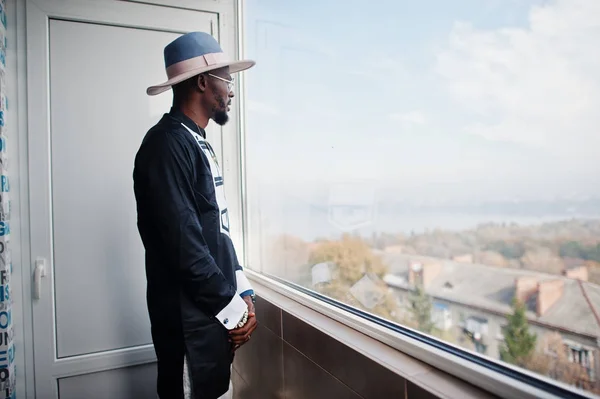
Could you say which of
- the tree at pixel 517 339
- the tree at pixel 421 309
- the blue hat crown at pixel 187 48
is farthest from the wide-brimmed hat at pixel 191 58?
the tree at pixel 517 339

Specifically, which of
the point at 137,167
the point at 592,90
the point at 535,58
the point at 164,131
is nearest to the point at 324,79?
the point at 164,131

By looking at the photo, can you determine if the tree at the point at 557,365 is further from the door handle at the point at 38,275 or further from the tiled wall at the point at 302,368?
the door handle at the point at 38,275

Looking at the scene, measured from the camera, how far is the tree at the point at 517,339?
0.79 meters

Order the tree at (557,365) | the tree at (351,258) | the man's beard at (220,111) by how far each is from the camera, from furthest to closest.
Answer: the man's beard at (220,111), the tree at (351,258), the tree at (557,365)

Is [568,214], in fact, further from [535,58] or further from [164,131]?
[164,131]

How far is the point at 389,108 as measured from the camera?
3.94 ft

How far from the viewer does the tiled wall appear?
972 mm

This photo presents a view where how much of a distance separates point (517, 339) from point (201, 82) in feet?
3.56

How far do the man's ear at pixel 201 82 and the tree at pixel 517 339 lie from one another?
3.39 feet

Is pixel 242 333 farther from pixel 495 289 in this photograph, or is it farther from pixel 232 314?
pixel 495 289

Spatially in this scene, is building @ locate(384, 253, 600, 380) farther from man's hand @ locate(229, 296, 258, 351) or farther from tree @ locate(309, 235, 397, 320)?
man's hand @ locate(229, 296, 258, 351)

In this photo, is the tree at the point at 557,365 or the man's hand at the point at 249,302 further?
the man's hand at the point at 249,302

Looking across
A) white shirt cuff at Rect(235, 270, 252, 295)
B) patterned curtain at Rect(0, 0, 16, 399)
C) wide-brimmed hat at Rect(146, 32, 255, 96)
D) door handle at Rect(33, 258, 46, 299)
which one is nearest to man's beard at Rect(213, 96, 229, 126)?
wide-brimmed hat at Rect(146, 32, 255, 96)

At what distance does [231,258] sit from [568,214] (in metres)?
0.89
